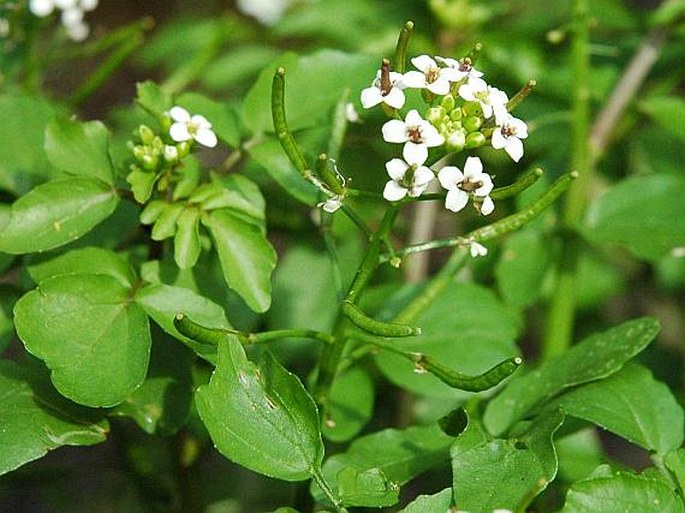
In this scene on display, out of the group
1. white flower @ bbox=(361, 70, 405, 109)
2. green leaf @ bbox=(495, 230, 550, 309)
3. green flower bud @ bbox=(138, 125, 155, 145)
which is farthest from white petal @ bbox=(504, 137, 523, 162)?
green leaf @ bbox=(495, 230, 550, 309)

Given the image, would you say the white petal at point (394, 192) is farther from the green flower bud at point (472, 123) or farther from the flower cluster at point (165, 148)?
the flower cluster at point (165, 148)

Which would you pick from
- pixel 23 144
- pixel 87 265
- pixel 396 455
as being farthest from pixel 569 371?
pixel 23 144

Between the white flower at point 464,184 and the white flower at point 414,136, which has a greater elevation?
the white flower at point 414,136

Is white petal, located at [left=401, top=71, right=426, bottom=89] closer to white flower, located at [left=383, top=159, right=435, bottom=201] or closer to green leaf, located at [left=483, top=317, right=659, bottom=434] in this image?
white flower, located at [left=383, top=159, right=435, bottom=201]

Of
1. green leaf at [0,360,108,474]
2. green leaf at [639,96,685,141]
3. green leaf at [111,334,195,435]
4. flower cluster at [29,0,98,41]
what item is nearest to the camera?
green leaf at [0,360,108,474]

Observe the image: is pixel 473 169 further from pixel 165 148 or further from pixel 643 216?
pixel 643 216

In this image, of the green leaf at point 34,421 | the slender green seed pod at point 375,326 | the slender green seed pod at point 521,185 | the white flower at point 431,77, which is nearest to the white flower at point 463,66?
the white flower at point 431,77
